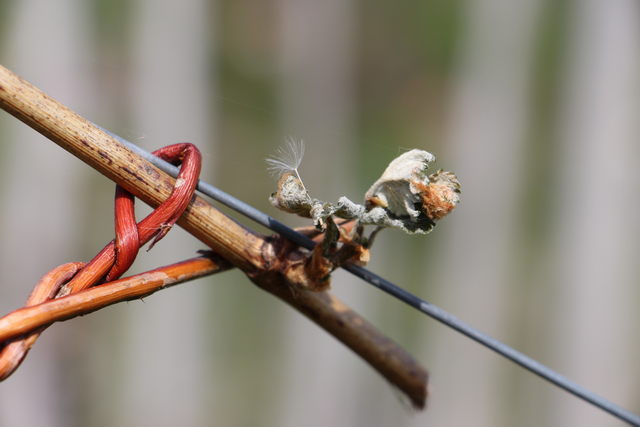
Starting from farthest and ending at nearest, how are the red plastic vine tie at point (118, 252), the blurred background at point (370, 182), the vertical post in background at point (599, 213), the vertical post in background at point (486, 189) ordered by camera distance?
the vertical post in background at point (486, 189) < the vertical post in background at point (599, 213) < the blurred background at point (370, 182) < the red plastic vine tie at point (118, 252)

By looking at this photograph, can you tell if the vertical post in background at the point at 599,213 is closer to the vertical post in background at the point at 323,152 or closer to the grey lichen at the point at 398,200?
the vertical post in background at the point at 323,152

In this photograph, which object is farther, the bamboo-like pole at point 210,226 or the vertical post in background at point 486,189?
the vertical post in background at point 486,189

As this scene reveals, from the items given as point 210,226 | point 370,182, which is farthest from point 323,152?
point 210,226

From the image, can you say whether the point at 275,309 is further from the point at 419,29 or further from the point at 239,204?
the point at 239,204

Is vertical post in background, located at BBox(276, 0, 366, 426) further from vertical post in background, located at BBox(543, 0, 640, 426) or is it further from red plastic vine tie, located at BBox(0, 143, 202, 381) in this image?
red plastic vine tie, located at BBox(0, 143, 202, 381)

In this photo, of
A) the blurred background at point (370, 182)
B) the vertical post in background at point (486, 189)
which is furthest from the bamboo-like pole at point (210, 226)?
the vertical post in background at point (486, 189)

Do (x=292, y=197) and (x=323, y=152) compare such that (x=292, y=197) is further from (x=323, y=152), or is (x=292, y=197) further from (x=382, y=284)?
(x=323, y=152)

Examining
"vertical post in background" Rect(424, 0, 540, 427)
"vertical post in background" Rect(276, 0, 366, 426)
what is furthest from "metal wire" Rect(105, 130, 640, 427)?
"vertical post in background" Rect(424, 0, 540, 427)
